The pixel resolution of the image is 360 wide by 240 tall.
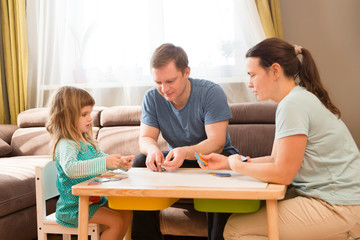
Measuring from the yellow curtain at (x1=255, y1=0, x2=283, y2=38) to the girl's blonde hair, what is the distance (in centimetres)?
185

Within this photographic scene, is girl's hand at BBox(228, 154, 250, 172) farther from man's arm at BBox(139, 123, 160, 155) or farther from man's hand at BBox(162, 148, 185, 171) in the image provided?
man's arm at BBox(139, 123, 160, 155)

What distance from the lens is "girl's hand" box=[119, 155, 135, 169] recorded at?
1825 mm

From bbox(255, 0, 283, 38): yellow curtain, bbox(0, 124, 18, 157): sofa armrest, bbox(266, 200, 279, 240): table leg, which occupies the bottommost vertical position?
bbox(0, 124, 18, 157): sofa armrest

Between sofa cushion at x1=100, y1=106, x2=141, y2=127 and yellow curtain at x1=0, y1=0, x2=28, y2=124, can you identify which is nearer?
sofa cushion at x1=100, y1=106, x2=141, y2=127

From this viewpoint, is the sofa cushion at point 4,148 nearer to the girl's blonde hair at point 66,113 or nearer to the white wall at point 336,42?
the girl's blonde hair at point 66,113

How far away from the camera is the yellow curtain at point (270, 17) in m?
3.33

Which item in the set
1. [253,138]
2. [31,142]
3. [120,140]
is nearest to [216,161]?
[253,138]

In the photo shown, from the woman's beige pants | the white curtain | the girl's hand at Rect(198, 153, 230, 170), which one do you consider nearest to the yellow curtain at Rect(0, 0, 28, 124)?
the white curtain

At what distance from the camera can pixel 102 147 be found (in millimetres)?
3262

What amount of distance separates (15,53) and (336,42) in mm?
2905

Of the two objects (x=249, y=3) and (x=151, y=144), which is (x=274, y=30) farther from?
(x=151, y=144)

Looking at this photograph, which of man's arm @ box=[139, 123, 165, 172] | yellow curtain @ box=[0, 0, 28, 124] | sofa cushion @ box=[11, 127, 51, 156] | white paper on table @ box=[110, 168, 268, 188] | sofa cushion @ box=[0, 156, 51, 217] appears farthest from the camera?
yellow curtain @ box=[0, 0, 28, 124]

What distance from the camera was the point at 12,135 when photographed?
3.68 m

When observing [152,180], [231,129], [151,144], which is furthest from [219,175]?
[231,129]
